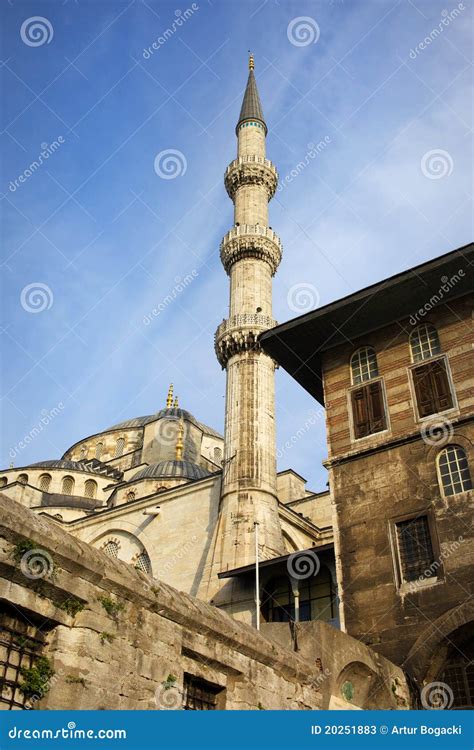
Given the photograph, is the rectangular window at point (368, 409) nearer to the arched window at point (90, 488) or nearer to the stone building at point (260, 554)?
the stone building at point (260, 554)

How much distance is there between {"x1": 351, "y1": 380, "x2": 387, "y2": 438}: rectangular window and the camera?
43.8 ft

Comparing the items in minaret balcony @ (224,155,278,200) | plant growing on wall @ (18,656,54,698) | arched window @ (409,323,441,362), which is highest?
minaret balcony @ (224,155,278,200)

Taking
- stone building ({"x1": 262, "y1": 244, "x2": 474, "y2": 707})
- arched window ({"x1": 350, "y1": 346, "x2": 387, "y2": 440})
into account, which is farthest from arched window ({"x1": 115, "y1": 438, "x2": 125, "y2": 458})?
arched window ({"x1": 350, "y1": 346, "x2": 387, "y2": 440})

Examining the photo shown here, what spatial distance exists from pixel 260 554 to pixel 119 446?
2657 cm

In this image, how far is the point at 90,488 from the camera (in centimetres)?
3844

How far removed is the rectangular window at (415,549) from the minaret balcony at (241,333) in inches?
505

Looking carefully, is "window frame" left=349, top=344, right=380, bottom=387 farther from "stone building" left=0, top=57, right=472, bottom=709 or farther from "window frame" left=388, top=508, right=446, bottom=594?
"window frame" left=388, top=508, right=446, bottom=594

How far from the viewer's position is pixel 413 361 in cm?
1350

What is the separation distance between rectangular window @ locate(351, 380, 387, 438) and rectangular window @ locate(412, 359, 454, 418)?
759mm

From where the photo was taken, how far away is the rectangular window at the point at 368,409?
1335cm

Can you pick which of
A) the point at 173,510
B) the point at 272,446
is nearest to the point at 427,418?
the point at 272,446

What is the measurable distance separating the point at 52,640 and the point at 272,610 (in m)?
13.2

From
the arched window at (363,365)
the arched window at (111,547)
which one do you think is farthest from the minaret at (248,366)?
the arched window at (111,547)

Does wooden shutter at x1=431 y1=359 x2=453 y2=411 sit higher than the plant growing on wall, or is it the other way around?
wooden shutter at x1=431 y1=359 x2=453 y2=411
